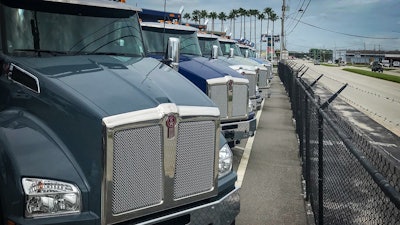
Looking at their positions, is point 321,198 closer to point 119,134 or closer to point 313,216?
point 313,216

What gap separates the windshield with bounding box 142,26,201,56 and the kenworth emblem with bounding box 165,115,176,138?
15.5 feet

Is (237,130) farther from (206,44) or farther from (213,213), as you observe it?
(206,44)

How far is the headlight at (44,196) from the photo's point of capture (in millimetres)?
2846

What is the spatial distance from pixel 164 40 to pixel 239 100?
206 centimetres

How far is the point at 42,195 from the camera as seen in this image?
2850 mm

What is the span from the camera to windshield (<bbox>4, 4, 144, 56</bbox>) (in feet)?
13.4

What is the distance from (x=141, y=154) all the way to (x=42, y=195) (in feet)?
2.46

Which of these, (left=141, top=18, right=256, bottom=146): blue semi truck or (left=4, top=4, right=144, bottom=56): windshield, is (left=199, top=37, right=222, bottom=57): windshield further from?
(left=4, top=4, right=144, bottom=56): windshield

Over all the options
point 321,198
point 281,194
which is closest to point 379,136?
point 281,194

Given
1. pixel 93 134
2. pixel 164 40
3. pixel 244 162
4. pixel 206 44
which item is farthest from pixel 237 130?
pixel 206 44

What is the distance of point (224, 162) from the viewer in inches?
160

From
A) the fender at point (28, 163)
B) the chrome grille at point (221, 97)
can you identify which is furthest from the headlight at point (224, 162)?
the chrome grille at point (221, 97)

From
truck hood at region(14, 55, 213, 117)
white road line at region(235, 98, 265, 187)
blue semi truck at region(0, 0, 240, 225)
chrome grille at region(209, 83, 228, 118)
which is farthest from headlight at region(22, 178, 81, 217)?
chrome grille at region(209, 83, 228, 118)

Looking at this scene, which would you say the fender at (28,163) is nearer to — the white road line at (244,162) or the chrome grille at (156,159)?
the chrome grille at (156,159)
